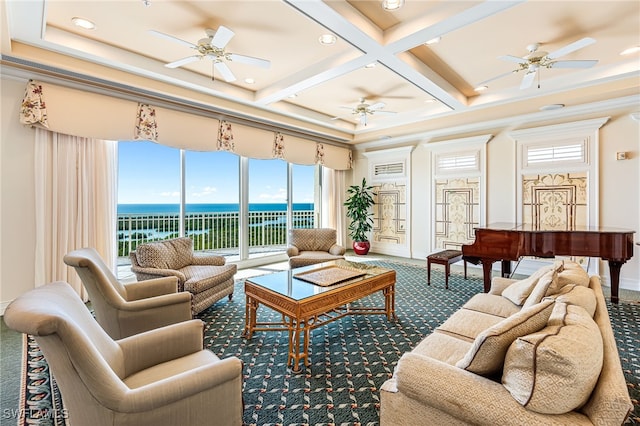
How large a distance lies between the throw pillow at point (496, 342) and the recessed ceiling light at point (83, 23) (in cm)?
412

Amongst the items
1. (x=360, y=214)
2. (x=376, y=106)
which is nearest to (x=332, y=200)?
(x=360, y=214)

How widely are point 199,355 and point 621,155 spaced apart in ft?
19.6

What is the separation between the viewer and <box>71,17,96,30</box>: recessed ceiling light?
2.89m

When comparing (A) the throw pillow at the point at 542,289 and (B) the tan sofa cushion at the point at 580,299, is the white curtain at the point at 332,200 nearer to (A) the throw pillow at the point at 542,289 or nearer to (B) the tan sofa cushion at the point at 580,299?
(A) the throw pillow at the point at 542,289

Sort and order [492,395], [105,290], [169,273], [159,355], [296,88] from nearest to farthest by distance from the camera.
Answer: [492,395] < [159,355] < [105,290] < [169,273] < [296,88]

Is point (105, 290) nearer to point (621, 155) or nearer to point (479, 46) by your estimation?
point (479, 46)

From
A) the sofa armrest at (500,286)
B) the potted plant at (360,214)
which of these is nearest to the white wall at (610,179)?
the potted plant at (360,214)

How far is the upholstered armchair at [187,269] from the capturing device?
10.1ft

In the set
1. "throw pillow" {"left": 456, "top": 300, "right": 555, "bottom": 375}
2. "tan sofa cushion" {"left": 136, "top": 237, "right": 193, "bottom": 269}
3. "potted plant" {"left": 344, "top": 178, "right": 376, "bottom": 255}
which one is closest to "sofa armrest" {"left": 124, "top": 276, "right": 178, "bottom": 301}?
"tan sofa cushion" {"left": 136, "top": 237, "right": 193, "bottom": 269}

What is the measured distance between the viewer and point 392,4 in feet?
8.47

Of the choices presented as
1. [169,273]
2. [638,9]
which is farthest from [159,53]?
[638,9]

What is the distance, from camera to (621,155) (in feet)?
14.3

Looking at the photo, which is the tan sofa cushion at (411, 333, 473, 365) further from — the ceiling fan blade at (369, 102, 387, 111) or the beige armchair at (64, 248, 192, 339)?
the ceiling fan blade at (369, 102, 387, 111)

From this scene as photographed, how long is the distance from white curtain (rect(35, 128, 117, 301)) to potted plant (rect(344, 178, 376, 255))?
473cm
